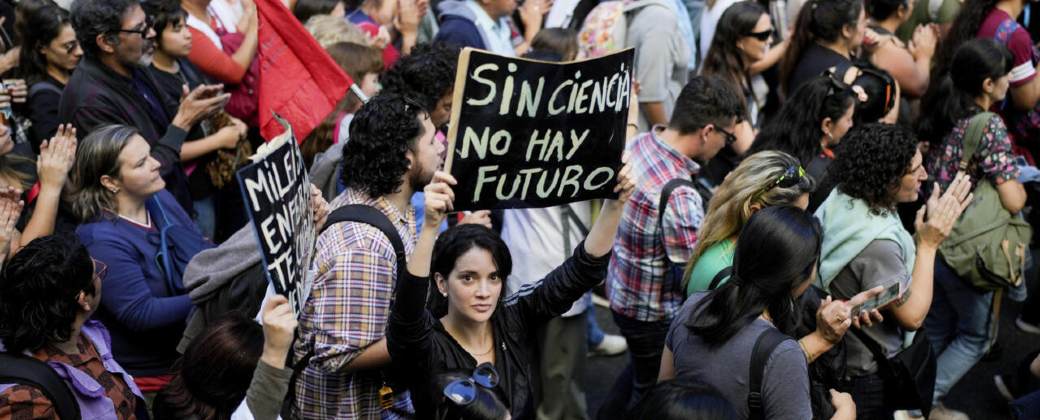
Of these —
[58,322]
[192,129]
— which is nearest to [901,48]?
[192,129]

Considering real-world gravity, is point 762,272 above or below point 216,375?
above

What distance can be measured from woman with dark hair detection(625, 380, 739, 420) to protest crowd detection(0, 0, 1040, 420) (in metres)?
0.01

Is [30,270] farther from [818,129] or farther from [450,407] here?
[818,129]

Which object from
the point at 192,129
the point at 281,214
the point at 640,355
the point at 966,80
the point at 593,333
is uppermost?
the point at 281,214

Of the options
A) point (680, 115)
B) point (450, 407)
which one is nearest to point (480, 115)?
point (450, 407)

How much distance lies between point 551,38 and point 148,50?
2383 mm

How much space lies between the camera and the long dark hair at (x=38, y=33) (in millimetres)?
5609

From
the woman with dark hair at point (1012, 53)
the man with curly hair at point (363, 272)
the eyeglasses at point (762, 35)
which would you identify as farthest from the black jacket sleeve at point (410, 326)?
the woman with dark hair at point (1012, 53)

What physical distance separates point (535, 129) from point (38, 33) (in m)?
3.33

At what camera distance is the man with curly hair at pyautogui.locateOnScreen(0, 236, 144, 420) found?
11.5 feet

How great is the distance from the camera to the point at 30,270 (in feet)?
11.8

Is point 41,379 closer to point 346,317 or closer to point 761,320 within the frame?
point 346,317

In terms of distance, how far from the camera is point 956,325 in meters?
6.00

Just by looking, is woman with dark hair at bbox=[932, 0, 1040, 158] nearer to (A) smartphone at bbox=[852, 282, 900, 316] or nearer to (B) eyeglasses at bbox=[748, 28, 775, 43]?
(B) eyeglasses at bbox=[748, 28, 775, 43]
